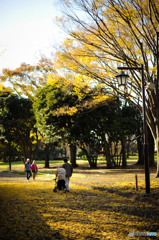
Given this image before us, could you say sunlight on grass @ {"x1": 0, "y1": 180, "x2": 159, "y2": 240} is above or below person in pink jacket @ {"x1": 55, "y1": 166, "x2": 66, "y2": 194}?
below

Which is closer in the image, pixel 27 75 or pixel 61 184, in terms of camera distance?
pixel 61 184

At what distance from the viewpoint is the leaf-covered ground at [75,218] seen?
17.8 ft

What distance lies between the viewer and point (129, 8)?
36.8 ft

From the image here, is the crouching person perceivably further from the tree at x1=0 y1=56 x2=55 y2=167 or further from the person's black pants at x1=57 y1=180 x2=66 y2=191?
the tree at x1=0 y1=56 x2=55 y2=167

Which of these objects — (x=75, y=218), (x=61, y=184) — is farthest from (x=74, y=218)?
(x=61, y=184)

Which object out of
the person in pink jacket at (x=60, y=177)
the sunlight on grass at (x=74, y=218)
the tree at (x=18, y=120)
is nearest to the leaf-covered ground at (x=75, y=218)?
the sunlight on grass at (x=74, y=218)

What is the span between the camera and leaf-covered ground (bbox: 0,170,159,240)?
5418 millimetres

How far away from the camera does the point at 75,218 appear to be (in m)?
6.70

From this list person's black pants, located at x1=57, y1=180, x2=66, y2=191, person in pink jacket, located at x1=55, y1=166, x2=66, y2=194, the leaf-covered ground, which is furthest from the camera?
person's black pants, located at x1=57, y1=180, x2=66, y2=191

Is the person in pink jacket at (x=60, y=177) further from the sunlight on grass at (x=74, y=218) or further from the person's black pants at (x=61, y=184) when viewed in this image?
the sunlight on grass at (x=74, y=218)

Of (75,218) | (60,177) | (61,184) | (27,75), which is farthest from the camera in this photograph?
(27,75)

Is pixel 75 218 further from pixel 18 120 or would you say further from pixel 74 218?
pixel 18 120

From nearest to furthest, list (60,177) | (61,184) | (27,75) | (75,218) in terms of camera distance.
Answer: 1. (75,218)
2. (60,177)
3. (61,184)
4. (27,75)

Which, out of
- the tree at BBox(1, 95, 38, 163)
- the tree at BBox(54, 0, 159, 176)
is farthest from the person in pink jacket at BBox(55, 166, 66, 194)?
the tree at BBox(1, 95, 38, 163)
